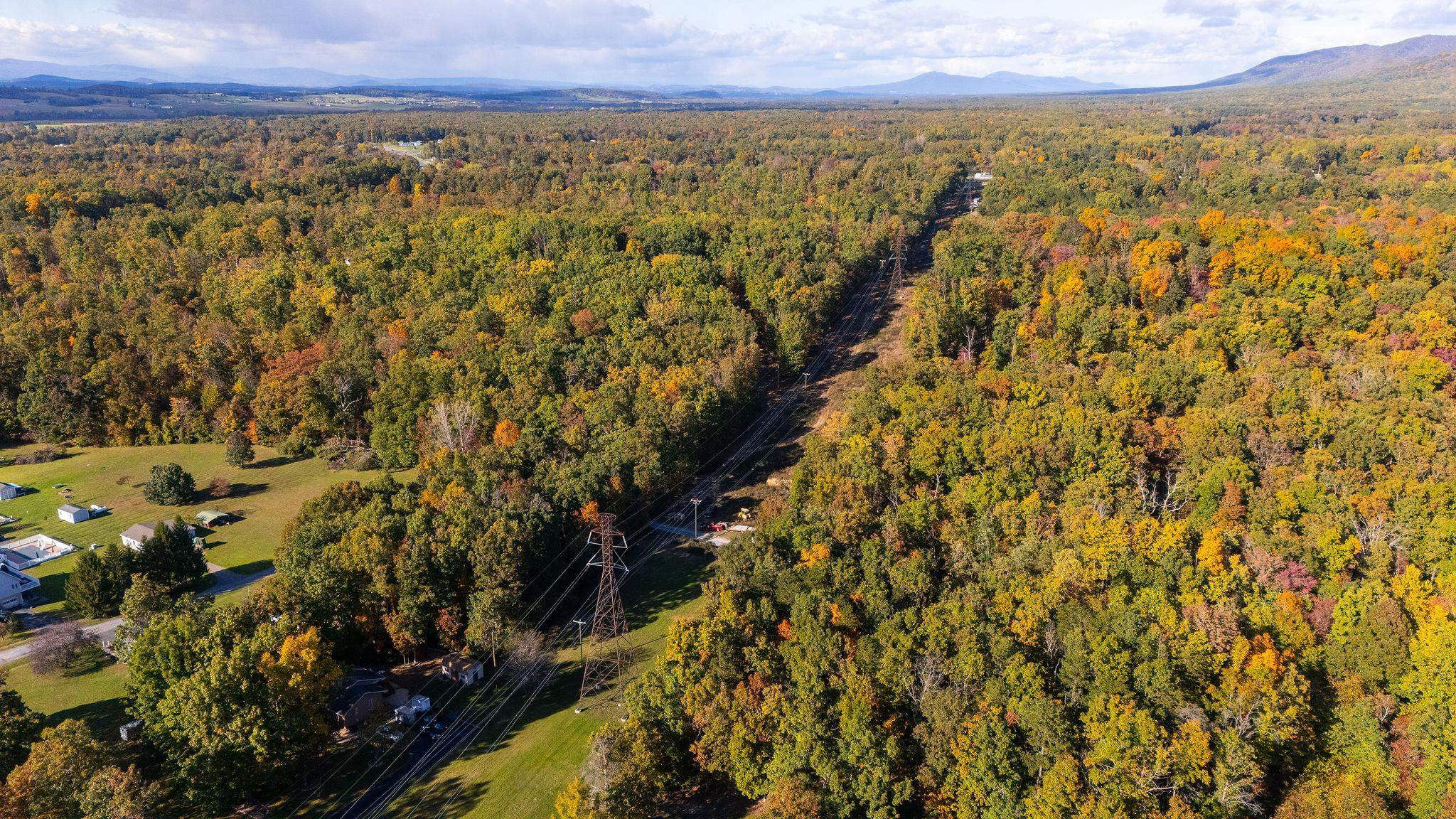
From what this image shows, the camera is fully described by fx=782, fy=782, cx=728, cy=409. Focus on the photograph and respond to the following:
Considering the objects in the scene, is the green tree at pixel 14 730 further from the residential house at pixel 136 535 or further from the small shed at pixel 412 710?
the residential house at pixel 136 535

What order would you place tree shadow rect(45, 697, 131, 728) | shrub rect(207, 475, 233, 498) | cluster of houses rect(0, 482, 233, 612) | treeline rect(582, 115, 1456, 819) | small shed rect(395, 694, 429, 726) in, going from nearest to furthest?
treeline rect(582, 115, 1456, 819) < tree shadow rect(45, 697, 131, 728) < small shed rect(395, 694, 429, 726) < cluster of houses rect(0, 482, 233, 612) < shrub rect(207, 475, 233, 498)

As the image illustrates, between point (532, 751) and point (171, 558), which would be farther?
point (171, 558)

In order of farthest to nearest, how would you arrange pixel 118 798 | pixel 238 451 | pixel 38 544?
pixel 238 451, pixel 38 544, pixel 118 798

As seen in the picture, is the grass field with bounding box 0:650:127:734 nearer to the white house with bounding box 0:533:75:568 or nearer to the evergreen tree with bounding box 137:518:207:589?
the evergreen tree with bounding box 137:518:207:589

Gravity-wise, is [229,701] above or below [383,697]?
above

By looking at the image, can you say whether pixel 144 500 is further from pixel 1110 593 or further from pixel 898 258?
pixel 898 258

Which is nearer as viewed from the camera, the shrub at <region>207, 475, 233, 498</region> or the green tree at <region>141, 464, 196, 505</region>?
the green tree at <region>141, 464, 196, 505</region>

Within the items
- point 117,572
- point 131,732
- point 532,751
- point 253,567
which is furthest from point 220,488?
point 532,751

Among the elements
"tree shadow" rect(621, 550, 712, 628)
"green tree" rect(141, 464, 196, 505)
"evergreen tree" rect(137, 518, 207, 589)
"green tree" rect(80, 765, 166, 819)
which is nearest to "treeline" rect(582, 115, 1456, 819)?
"tree shadow" rect(621, 550, 712, 628)
